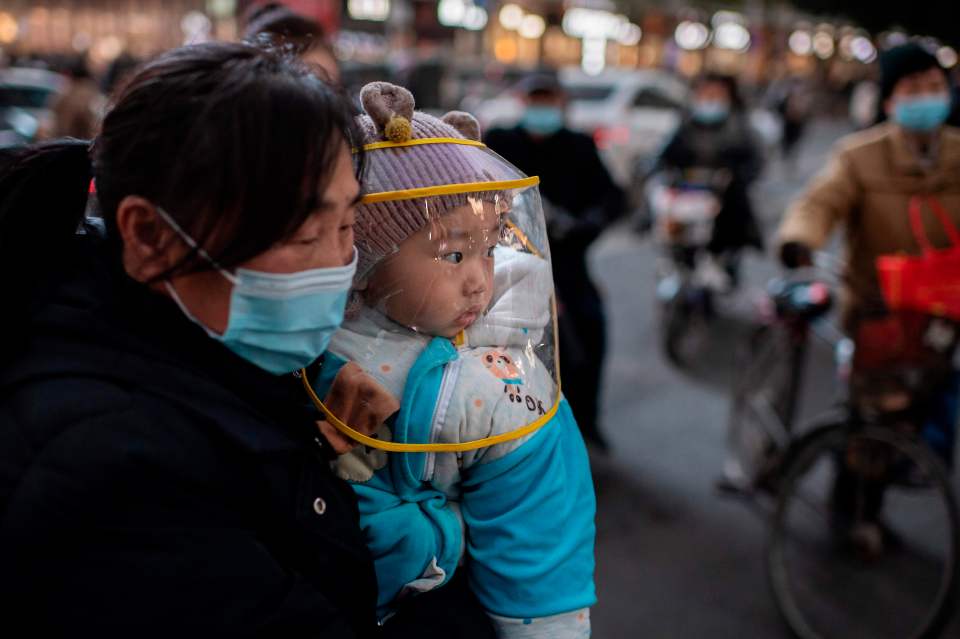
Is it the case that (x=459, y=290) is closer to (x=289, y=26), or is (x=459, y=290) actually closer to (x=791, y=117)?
(x=289, y=26)

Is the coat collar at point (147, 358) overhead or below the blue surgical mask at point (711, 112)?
overhead

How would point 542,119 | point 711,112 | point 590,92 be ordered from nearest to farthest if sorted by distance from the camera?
point 542,119 < point 711,112 < point 590,92

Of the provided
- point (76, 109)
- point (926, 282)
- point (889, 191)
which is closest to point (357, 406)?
point (926, 282)

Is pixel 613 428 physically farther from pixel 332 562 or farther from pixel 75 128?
pixel 75 128

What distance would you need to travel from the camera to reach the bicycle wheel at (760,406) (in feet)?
11.6

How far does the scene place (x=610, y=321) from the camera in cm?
677

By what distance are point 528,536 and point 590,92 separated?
1193 centimetres

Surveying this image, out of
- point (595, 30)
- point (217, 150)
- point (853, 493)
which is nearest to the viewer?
point (217, 150)

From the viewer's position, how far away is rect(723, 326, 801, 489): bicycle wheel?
354 centimetres

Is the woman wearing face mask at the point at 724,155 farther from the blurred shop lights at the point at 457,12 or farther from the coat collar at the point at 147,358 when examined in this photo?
the blurred shop lights at the point at 457,12

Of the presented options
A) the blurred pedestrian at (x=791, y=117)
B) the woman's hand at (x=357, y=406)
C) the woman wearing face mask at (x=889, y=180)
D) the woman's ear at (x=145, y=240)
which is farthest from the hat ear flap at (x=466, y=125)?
the blurred pedestrian at (x=791, y=117)

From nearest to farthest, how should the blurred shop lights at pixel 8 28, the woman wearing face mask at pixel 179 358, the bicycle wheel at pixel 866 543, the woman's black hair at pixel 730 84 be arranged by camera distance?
the woman wearing face mask at pixel 179 358 < the bicycle wheel at pixel 866 543 < the woman's black hair at pixel 730 84 < the blurred shop lights at pixel 8 28

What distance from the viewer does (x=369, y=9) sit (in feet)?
91.0

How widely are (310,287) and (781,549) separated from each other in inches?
98.5
